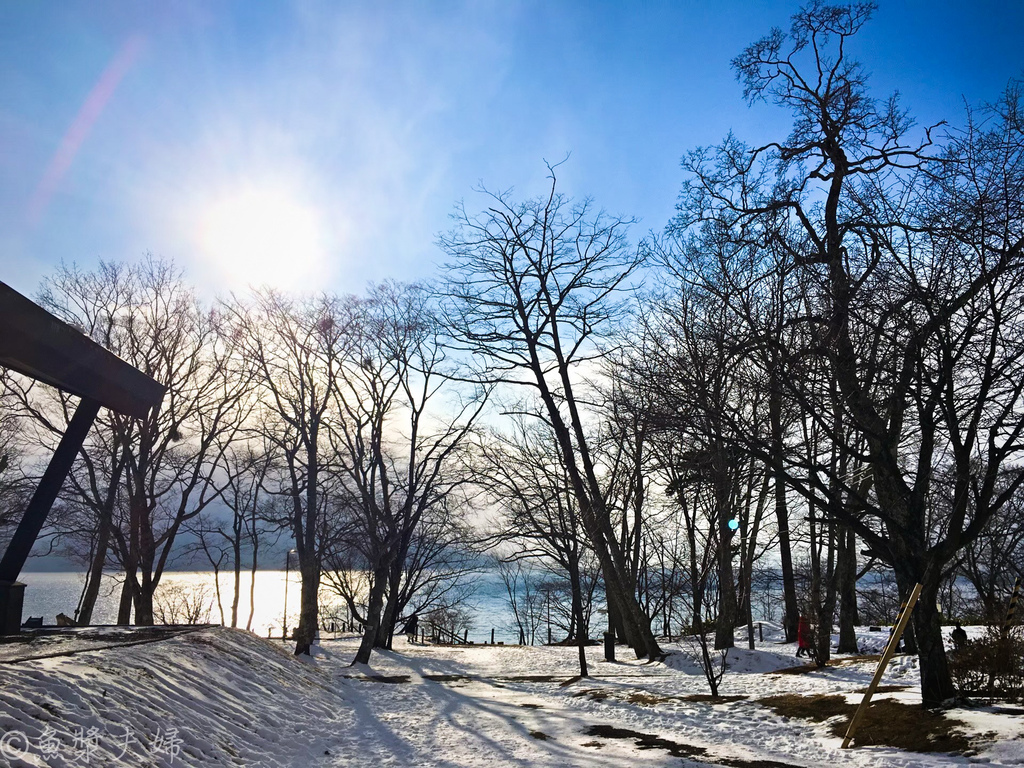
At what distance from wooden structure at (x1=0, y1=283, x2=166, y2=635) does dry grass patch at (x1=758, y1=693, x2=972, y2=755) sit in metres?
10.3

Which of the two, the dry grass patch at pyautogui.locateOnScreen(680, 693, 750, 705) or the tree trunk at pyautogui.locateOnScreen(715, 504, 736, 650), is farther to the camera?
the tree trunk at pyautogui.locateOnScreen(715, 504, 736, 650)

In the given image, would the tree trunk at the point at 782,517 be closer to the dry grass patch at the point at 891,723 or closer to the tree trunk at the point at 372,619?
the dry grass patch at the point at 891,723

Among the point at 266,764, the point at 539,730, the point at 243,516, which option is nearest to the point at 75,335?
the point at 266,764

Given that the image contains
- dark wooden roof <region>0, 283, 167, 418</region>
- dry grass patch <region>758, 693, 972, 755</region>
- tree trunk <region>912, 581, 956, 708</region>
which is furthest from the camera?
tree trunk <region>912, 581, 956, 708</region>

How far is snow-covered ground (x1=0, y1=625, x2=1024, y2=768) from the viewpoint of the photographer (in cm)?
516

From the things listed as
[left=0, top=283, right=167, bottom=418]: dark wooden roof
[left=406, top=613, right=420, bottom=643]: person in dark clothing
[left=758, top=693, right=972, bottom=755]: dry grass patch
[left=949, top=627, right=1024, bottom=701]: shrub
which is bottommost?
[left=406, top=613, right=420, bottom=643]: person in dark clothing

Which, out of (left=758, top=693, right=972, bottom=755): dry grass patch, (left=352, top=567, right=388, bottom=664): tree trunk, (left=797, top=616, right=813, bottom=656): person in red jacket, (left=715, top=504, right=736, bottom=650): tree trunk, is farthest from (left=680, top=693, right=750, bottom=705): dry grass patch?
(left=352, top=567, right=388, bottom=664): tree trunk

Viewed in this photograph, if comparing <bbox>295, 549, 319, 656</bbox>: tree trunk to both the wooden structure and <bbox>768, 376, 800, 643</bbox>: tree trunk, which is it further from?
<bbox>768, 376, 800, 643</bbox>: tree trunk

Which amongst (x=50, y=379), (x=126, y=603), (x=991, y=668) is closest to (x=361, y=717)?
(x=50, y=379)

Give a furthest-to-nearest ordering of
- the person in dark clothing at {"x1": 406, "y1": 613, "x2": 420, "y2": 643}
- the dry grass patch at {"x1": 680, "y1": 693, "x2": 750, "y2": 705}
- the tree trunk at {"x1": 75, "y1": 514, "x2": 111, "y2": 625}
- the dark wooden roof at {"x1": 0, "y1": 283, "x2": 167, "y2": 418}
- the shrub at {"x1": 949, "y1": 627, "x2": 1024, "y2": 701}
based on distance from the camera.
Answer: the person in dark clothing at {"x1": 406, "y1": 613, "x2": 420, "y2": 643} → the tree trunk at {"x1": 75, "y1": 514, "x2": 111, "y2": 625} → the dry grass patch at {"x1": 680, "y1": 693, "x2": 750, "y2": 705} → the shrub at {"x1": 949, "y1": 627, "x2": 1024, "y2": 701} → the dark wooden roof at {"x1": 0, "y1": 283, "x2": 167, "y2": 418}

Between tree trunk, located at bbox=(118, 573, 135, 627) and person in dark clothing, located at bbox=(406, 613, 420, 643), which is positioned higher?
tree trunk, located at bbox=(118, 573, 135, 627)

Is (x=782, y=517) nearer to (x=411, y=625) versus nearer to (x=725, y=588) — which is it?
(x=725, y=588)

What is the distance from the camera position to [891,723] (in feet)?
24.4

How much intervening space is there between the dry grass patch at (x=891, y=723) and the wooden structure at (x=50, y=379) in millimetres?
10274
